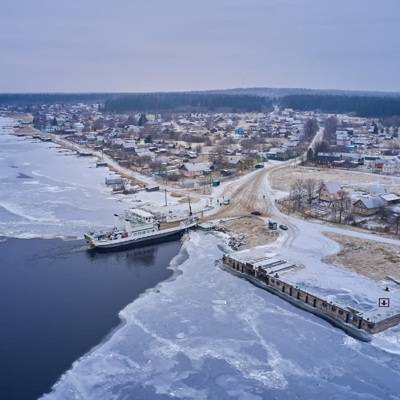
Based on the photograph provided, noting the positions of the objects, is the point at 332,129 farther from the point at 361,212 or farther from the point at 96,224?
the point at 96,224

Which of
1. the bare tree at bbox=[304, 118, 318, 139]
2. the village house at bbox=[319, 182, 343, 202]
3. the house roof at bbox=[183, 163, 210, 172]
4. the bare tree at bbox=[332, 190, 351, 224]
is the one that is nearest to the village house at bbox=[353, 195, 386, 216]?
the bare tree at bbox=[332, 190, 351, 224]

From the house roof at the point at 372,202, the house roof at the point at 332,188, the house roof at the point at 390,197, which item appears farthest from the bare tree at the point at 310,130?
the house roof at the point at 372,202

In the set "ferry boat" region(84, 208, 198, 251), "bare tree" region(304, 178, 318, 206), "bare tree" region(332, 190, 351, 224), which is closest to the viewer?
"ferry boat" region(84, 208, 198, 251)

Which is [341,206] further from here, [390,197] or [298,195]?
[390,197]

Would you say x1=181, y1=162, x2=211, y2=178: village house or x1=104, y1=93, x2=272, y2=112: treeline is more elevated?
x1=104, y1=93, x2=272, y2=112: treeline

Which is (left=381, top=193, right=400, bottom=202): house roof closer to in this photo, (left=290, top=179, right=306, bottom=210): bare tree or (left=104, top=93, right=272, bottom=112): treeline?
(left=290, top=179, right=306, bottom=210): bare tree

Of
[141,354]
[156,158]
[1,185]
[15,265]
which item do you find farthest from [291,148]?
[141,354]

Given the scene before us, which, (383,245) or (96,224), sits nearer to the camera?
(383,245)

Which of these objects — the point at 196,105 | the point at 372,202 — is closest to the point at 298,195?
the point at 372,202
